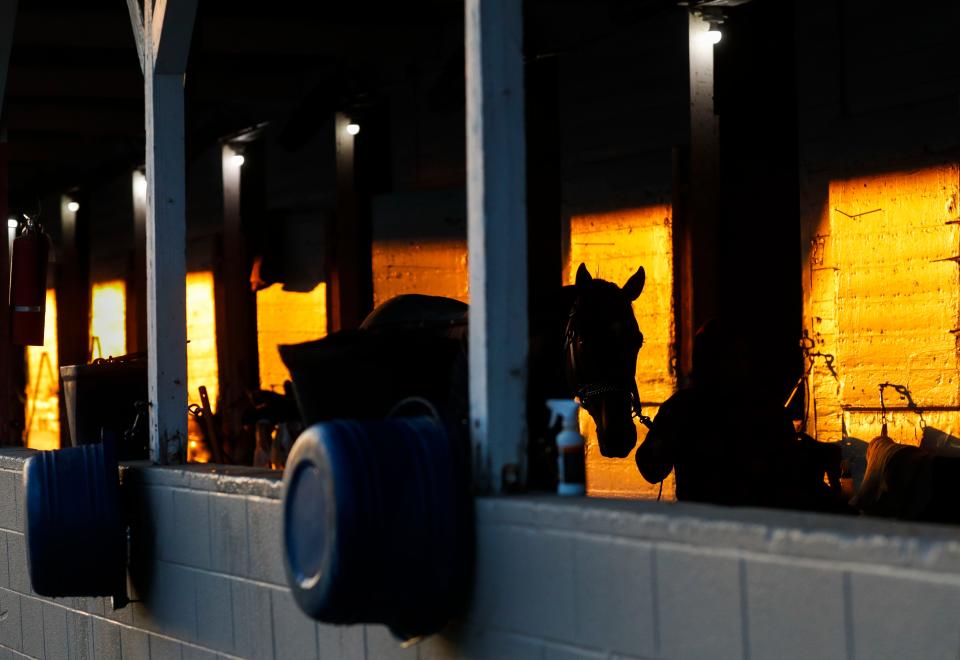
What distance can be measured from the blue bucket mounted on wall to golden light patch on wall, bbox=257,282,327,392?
8.77 metres

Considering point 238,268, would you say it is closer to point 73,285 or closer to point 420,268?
point 420,268

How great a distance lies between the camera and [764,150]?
7961mm

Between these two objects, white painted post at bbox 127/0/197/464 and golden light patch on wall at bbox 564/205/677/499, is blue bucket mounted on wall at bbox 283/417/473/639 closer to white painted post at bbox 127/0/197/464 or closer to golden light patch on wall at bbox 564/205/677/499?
white painted post at bbox 127/0/197/464

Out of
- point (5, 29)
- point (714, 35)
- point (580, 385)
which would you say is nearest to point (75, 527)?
point (580, 385)

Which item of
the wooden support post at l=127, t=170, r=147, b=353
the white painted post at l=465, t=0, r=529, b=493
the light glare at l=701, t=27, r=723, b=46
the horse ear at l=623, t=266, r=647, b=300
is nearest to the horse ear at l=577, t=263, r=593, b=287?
the horse ear at l=623, t=266, r=647, b=300

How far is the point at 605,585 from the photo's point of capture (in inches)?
115

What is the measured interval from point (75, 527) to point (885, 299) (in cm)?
426

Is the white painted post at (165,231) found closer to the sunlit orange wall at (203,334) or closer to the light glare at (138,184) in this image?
the sunlit orange wall at (203,334)

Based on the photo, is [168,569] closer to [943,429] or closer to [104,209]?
[943,429]

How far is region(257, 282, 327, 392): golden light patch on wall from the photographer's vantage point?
12258mm

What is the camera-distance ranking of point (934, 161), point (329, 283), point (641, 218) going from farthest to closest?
point (329, 283), point (641, 218), point (934, 161)

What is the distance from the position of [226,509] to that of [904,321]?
4.21 meters

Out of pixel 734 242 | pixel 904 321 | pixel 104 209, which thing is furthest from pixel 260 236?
pixel 904 321

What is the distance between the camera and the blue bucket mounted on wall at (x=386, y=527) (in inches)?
125
